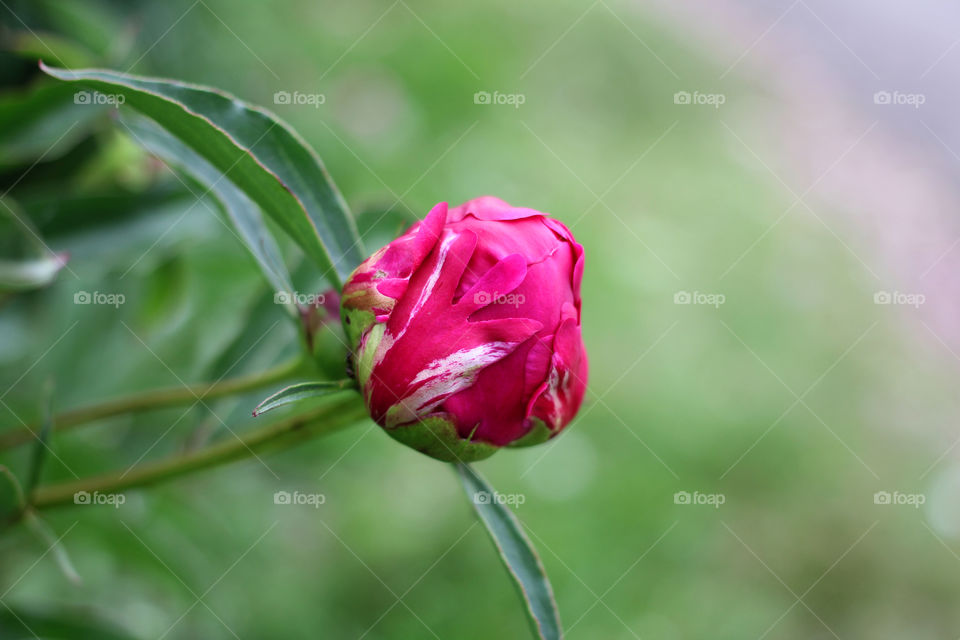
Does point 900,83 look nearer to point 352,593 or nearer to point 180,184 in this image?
point 352,593

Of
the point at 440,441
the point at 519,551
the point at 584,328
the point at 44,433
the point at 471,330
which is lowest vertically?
the point at 584,328

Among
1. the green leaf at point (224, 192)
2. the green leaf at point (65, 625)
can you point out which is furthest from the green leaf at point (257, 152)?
the green leaf at point (65, 625)

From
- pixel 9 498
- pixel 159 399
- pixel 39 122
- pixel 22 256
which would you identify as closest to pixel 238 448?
pixel 159 399

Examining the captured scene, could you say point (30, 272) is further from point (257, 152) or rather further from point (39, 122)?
point (257, 152)

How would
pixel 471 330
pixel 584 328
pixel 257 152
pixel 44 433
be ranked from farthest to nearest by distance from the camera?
pixel 584 328
pixel 44 433
pixel 257 152
pixel 471 330

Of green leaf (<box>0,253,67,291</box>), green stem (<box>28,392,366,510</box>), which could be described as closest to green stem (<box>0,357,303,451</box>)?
green stem (<box>28,392,366,510</box>)

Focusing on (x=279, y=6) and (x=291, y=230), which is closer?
(x=291, y=230)

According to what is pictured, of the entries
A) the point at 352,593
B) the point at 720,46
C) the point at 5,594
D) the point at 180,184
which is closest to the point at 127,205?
the point at 180,184
